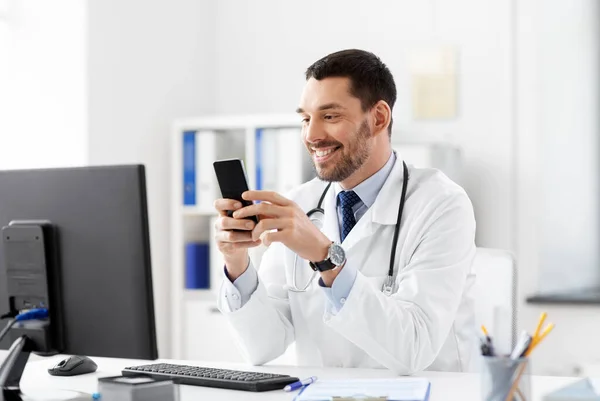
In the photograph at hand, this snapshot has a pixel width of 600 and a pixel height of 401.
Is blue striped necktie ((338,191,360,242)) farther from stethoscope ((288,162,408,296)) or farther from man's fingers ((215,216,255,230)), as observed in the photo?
man's fingers ((215,216,255,230))

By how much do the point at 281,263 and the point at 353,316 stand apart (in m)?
0.46

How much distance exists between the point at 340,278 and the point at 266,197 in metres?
0.23

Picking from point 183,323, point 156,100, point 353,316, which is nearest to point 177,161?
point 156,100

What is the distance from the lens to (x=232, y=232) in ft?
5.78

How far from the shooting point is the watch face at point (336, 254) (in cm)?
176

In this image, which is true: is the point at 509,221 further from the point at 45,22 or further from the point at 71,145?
the point at 45,22

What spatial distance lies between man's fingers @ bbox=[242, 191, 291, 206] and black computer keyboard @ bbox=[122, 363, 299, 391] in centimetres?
34

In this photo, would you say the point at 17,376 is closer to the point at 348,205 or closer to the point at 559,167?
the point at 348,205

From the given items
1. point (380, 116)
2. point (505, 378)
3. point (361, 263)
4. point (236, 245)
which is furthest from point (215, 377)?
point (380, 116)

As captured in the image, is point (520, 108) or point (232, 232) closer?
point (232, 232)

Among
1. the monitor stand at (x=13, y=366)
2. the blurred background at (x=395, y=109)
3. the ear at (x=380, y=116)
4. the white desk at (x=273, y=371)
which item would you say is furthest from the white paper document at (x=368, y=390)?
the blurred background at (x=395, y=109)

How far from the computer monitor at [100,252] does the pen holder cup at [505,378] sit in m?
0.57

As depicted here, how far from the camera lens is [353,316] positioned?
1776 mm

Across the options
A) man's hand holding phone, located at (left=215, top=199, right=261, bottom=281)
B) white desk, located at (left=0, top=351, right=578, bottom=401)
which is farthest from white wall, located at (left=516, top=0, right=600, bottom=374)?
man's hand holding phone, located at (left=215, top=199, right=261, bottom=281)
